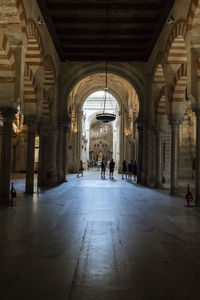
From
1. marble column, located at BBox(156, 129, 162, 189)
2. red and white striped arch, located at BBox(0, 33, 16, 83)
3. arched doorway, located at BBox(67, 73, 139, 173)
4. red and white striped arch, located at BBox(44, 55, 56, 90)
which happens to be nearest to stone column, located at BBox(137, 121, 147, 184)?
marble column, located at BBox(156, 129, 162, 189)

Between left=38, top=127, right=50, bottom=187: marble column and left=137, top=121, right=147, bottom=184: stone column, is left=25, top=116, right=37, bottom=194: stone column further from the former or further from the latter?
left=137, top=121, right=147, bottom=184: stone column

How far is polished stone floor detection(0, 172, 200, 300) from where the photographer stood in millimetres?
2158

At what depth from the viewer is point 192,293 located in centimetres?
214

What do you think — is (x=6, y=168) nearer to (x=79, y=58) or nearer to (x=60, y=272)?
(x=60, y=272)

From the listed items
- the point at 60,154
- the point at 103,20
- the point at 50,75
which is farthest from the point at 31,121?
the point at 103,20

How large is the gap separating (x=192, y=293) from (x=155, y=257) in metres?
0.80

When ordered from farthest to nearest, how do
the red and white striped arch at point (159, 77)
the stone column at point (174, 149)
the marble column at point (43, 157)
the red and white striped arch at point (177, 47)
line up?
the red and white striped arch at point (159, 77) < the marble column at point (43, 157) < the stone column at point (174, 149) < the red and white striped arch at point (177, 47)

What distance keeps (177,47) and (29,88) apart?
4680mm

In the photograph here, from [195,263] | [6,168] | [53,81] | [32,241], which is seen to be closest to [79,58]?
[53,81]

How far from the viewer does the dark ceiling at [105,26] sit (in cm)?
777

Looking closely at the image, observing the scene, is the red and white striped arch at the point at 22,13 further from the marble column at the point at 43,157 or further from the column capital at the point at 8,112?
the marble column at the point at 43,157

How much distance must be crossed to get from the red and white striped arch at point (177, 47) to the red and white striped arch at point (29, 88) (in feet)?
14.1

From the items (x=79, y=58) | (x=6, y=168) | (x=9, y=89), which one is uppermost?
(x=79, y=58)

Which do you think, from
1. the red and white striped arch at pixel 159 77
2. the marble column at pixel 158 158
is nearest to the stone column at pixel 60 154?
the marble column at pixel 158 158
